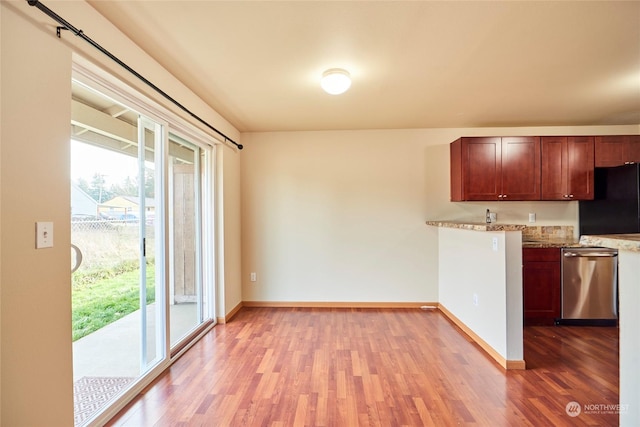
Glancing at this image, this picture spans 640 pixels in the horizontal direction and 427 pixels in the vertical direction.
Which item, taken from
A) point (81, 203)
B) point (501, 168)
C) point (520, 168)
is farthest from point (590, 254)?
point (81, 203)

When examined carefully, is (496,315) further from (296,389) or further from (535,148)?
(535,148)

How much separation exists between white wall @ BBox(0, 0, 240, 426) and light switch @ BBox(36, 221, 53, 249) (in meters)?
0.02

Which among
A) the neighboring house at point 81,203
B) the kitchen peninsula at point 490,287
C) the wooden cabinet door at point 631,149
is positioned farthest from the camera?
the wooden cabinet door at point 631,149

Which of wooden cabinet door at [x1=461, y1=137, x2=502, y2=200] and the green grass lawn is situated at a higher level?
wooden cabinet door at [x1=461, y1=137, x2=502, y2=200]

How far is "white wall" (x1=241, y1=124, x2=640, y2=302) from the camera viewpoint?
12.9 ft

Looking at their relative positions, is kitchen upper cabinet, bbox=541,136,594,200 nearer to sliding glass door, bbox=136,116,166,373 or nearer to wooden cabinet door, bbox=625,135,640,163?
wooden cabinet door, bbox=625,135,640,163

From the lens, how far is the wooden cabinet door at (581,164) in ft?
11.4

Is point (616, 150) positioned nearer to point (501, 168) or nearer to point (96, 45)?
point (501, 168)

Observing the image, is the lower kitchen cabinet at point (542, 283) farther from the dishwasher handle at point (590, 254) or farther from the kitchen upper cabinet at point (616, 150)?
the kitchen upper cabinet at point (616, 150)

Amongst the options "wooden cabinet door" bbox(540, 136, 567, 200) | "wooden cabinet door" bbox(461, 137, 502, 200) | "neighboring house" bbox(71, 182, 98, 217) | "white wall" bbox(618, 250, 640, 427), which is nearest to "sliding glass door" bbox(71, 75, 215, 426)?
"neighboring house" bbox(71, 182, 98, 217)

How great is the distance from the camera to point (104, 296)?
6.26ft

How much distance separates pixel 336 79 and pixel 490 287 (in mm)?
2236

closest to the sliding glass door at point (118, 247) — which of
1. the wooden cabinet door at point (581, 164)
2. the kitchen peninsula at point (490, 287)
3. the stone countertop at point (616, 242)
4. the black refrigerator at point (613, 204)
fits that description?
the stone countertop at point (616, 242)

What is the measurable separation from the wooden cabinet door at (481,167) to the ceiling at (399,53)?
378 millimetres
